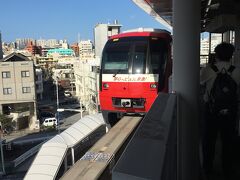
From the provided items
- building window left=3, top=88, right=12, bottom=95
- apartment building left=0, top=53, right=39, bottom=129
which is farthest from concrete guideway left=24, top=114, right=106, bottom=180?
building window left=3, top=88, right=12, bottom=95

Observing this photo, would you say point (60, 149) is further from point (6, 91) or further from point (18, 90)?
point (6, 91)

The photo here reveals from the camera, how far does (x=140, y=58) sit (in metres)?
7.46

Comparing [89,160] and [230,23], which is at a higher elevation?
[230,23]

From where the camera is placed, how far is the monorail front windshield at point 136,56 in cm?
741

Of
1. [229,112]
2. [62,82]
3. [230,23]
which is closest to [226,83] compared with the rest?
[229,112]

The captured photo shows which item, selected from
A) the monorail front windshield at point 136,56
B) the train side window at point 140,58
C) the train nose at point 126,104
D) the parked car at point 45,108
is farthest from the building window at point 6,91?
the train side window at point 140,58

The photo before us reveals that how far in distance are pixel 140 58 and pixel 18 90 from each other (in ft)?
117

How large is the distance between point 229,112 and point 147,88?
13.2 feet

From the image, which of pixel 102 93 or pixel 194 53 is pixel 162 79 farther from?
pixel 194 53

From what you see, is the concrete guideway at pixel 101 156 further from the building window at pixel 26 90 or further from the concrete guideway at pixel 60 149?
the building window at pixel 26 90

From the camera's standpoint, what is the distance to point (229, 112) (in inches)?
133

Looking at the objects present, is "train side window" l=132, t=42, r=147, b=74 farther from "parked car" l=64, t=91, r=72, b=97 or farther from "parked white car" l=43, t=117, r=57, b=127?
"parked car" l=64, t=91, r=72, b=97

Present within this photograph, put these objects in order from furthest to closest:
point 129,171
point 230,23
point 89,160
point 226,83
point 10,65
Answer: point 10,65, point 230,23, point 89,160, point 226,83, point 129,171

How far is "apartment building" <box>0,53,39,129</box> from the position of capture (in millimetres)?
39844
